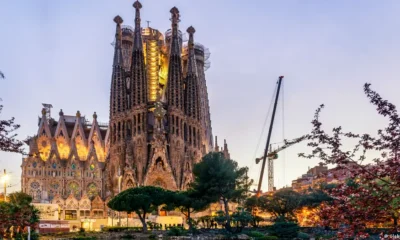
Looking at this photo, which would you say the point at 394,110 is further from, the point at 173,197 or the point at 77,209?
the point at 77,209

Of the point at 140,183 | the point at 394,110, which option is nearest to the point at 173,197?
the point at 140,183

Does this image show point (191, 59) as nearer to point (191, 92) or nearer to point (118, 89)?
point (191, 92)

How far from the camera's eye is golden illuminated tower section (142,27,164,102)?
333 feet

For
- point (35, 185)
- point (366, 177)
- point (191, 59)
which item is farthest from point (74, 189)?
point (366, 177)

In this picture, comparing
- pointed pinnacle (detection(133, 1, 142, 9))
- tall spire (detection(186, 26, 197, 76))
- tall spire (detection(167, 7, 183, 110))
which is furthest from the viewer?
tall spire (detection(186, 26, 197, 76))

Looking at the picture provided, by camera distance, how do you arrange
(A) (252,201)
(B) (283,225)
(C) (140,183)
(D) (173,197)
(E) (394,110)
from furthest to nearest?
(C) (140,183)
(A) (252,201)
(D) (173,197)
(B) (283,225)
(E) (394,110)

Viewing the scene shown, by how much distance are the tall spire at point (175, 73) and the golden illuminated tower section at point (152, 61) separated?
4070mm

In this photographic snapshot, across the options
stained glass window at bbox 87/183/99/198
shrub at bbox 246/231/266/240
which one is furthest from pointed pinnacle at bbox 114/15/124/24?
shrub at bbox 246/231/266/240

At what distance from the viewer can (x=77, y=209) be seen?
3585 inches

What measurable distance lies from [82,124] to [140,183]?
102ft

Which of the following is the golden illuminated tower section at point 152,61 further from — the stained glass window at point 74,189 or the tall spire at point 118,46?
the stained glass window at point 74,189

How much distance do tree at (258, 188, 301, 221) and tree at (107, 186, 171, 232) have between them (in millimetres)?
15603

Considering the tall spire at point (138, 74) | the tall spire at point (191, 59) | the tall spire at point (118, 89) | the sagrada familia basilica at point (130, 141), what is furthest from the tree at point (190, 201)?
the tall spire at point (191, 59)

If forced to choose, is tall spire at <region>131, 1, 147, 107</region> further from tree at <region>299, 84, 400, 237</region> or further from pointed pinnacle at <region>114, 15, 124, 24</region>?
tree at <region>299, 84, 400, 237</region>
